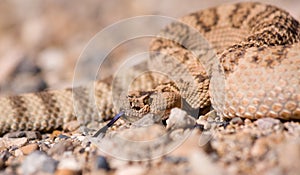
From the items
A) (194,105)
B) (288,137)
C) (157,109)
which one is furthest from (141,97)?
(288,137)

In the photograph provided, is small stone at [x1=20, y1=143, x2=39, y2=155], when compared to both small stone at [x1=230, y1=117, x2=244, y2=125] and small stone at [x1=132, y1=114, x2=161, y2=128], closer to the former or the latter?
small stone at [x1=132, y1=114, x2=161, y2=128]

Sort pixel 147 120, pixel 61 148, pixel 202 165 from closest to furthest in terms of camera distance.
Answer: pixel 202 165 → pixel 61 148 → pixel 147 120

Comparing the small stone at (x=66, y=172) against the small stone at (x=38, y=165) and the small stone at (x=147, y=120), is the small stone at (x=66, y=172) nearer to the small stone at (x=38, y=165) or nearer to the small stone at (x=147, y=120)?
the small stone at (x=38, y=165)

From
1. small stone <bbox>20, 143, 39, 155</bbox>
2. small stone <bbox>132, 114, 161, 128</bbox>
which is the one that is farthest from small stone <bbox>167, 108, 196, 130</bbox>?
small stone <bbox>20, 143, 39, 155</bbox>

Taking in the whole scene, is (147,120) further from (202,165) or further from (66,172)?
(202,165)

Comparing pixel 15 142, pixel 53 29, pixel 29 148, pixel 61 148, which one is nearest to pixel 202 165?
pixel 61 148

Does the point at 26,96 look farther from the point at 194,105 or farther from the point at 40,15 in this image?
the point at 40,15
